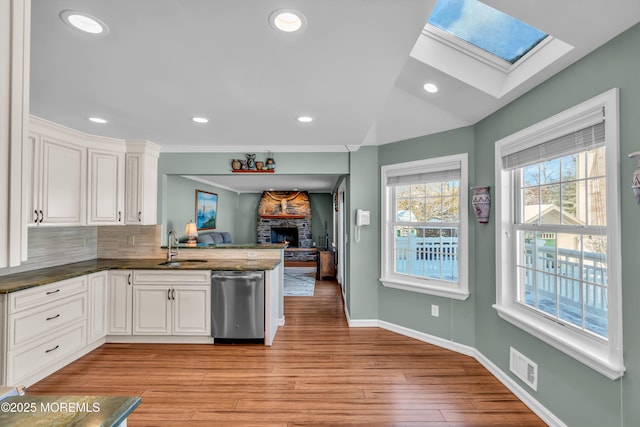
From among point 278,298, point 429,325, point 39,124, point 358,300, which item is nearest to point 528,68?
point 429,325

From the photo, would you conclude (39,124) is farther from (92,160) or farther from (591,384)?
(591,384)

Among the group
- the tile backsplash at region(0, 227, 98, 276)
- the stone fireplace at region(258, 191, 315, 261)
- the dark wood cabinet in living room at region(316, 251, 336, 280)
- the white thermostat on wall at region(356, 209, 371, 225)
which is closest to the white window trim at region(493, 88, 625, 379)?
the white thermostat on wall at region(356, 209, 371, 225)

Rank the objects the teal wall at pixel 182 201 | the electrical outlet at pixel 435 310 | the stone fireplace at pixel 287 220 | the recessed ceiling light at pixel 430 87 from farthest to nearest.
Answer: the stone fireplace at pixel 287 220 → the teal wall at pixel 182 201 → the electrical outlet at pixel 435 310 → the recessed ceiling light at pixel 430 87

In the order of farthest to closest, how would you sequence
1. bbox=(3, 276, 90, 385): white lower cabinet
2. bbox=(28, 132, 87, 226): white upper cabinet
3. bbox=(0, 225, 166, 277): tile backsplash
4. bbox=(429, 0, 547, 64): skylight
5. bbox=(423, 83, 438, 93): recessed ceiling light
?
bbox=(0, 225, 166, 277): tile backsplash
bbox=(28, 132, 87, 226): white upper cabinet
bbox=(423, 83, 438, 93): recessed ceiling light
bbox=(3, 276, 90, 385): white lower cabinet
bbox=(429, 0, 547, 64): skylight

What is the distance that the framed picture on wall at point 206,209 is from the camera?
601 centimetres

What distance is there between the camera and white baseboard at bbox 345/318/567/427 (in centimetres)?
200

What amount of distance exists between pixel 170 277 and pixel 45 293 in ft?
3.25

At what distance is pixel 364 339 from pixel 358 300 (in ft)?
1.64

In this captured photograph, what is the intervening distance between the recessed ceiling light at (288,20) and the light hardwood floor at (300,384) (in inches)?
94.2

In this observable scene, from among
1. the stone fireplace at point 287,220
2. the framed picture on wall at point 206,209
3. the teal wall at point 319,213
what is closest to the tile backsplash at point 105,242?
the framed picture on wall at point 206,209

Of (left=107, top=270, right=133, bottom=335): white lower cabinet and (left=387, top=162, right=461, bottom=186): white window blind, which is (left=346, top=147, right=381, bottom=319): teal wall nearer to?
(left=387, top=162, right=461, bottom=186): white window blind

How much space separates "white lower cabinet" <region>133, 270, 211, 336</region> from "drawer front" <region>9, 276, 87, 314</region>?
0.50 metres

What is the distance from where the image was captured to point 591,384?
169cm

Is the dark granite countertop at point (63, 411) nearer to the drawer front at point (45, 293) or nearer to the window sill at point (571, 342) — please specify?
the drawer front at point (45, 293)
